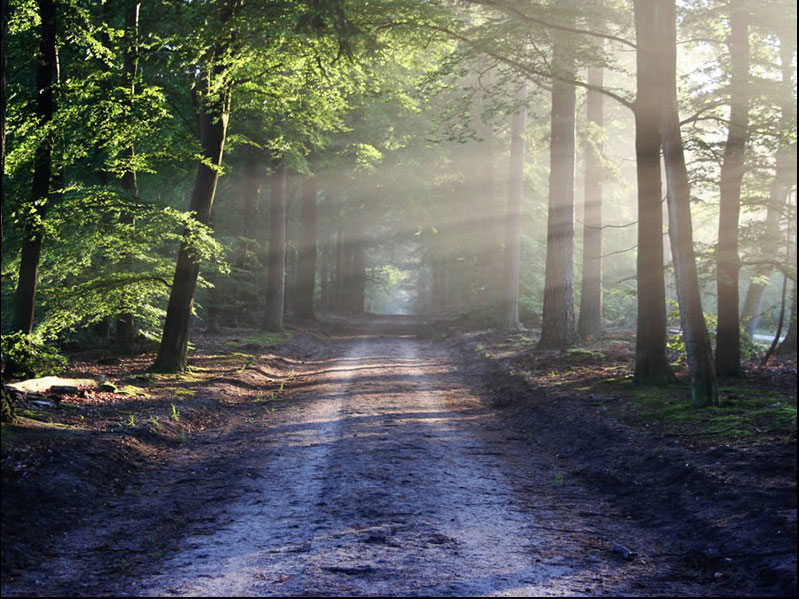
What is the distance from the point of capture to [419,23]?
39.6 feet

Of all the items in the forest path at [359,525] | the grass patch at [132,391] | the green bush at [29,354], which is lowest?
the forest path at [359,525]

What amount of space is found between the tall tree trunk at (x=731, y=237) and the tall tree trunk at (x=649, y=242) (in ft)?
6.32

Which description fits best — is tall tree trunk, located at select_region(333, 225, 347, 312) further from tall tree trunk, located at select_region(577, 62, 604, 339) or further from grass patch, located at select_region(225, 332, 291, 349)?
tall tree trunk, located at select_region(577, 62, 604, 339)

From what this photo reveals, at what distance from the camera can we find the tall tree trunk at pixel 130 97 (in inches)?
545

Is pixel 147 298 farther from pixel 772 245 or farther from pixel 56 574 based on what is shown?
pixel 772 245

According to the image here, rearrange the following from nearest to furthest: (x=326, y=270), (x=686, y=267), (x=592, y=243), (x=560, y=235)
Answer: (x=686, y=267) < (x=560, y=235) < (x=592, y=243) < (x=326, y=270)

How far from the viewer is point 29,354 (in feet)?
34.2

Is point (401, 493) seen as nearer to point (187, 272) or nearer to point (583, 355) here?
point (187, 272)

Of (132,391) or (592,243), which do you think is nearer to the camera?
(132,391)

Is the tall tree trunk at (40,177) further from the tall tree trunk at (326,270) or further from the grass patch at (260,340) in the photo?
the tall tree trunk at (326,270)

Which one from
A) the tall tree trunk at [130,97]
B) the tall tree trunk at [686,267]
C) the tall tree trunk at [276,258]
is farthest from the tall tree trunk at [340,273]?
the tall tree trunk at [686,267]

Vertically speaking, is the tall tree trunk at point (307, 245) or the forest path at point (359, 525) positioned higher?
the tall tree trunk at point (307, 245)

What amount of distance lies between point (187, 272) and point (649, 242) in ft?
30.8

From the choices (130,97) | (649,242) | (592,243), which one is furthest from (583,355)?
(130,97)
